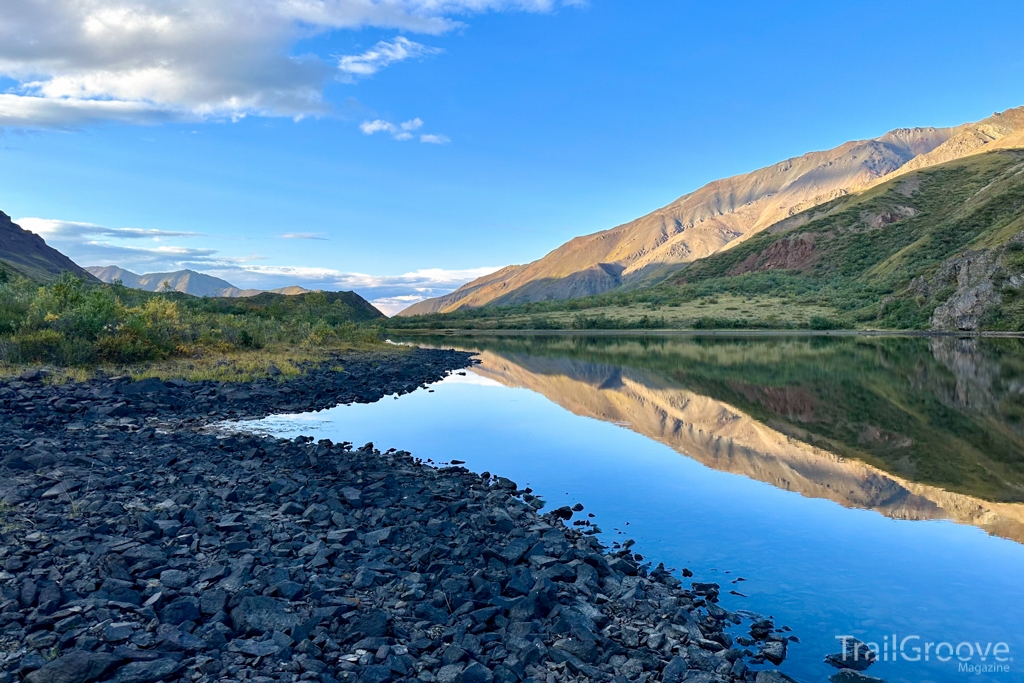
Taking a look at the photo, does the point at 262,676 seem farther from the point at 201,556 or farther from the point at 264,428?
the point at 264,428

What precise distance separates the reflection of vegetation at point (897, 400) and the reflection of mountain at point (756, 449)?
0.74 metres

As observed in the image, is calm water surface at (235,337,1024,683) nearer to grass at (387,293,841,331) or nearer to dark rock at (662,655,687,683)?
dark rock at (662,655,687,683)

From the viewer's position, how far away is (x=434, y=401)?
31875 mm

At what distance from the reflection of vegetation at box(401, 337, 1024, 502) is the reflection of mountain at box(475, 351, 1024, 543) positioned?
0.74 metres

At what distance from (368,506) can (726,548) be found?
6.42 m

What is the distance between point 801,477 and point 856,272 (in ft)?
465

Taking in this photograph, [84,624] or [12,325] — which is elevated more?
[12,325]

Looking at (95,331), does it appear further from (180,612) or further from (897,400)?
(897,400)

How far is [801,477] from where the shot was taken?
52.9 ft

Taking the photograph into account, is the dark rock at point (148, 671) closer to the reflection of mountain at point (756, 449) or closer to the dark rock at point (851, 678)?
the dark rock at point (851, 678)

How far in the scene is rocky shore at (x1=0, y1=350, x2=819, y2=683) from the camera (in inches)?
246

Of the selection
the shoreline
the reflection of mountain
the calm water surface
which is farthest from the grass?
the reflection of mountain

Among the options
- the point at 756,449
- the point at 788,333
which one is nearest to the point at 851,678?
the point at 756,449

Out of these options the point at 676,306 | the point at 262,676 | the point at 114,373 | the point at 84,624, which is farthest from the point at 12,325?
the point at 676,306
